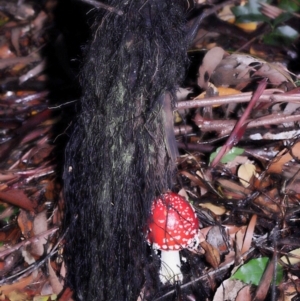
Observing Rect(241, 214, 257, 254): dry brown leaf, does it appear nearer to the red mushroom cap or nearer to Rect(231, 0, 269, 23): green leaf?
the red mushroom cap

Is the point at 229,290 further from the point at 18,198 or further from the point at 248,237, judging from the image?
the point at 18,198

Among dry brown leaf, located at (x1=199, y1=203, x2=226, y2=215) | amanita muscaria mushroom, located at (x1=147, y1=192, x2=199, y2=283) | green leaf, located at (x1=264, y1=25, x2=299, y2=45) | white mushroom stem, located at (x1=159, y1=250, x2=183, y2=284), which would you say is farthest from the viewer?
green leaf, located at (x1=264, y1=25, x2=299, y2=45)

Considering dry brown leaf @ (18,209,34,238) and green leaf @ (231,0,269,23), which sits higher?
green leaf @ (231,0,269,23)

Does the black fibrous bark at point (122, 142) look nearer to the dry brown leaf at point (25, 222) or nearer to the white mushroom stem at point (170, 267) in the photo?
the white mushroom stem at point (170, 267)

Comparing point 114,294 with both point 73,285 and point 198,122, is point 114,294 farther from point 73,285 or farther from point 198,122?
point 198,122

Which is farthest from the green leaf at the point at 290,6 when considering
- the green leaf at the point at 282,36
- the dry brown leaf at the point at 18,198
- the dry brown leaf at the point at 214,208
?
the dry brown leaf at the point at 18,198

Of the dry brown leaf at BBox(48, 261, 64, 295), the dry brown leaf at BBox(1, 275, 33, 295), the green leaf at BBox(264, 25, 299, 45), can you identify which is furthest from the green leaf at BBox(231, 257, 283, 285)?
the green leaf at BBox(264, 25, 299, 45)
